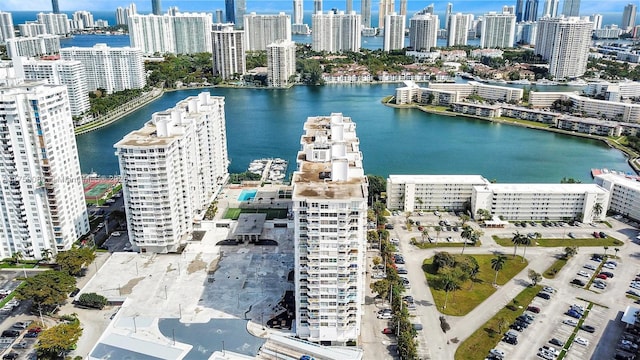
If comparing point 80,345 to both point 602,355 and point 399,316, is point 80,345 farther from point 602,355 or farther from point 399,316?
point 602,355

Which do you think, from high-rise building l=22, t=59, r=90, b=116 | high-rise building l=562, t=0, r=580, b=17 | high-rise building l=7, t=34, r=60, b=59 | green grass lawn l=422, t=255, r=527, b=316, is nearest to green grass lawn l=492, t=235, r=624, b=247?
green grass lawn l=422, t=255, r=527, b=316

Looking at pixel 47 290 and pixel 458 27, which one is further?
pixel 458 27

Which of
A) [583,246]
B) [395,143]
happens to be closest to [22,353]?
[583,246]

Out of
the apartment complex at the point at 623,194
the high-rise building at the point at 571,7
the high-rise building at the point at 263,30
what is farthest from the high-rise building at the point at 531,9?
the apartment complex at the point at 623,194

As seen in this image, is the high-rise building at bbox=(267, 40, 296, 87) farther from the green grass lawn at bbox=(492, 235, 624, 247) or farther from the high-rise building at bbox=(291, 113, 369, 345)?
the high-rise building at bbox=(291, 113, 369, 345)

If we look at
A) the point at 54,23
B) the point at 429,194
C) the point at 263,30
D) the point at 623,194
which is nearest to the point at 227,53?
the point at 263,30

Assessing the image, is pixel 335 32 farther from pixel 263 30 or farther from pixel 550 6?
pixel 550 6

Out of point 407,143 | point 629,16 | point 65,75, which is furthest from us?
point 629,16

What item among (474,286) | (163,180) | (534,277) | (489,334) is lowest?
(489,334)
